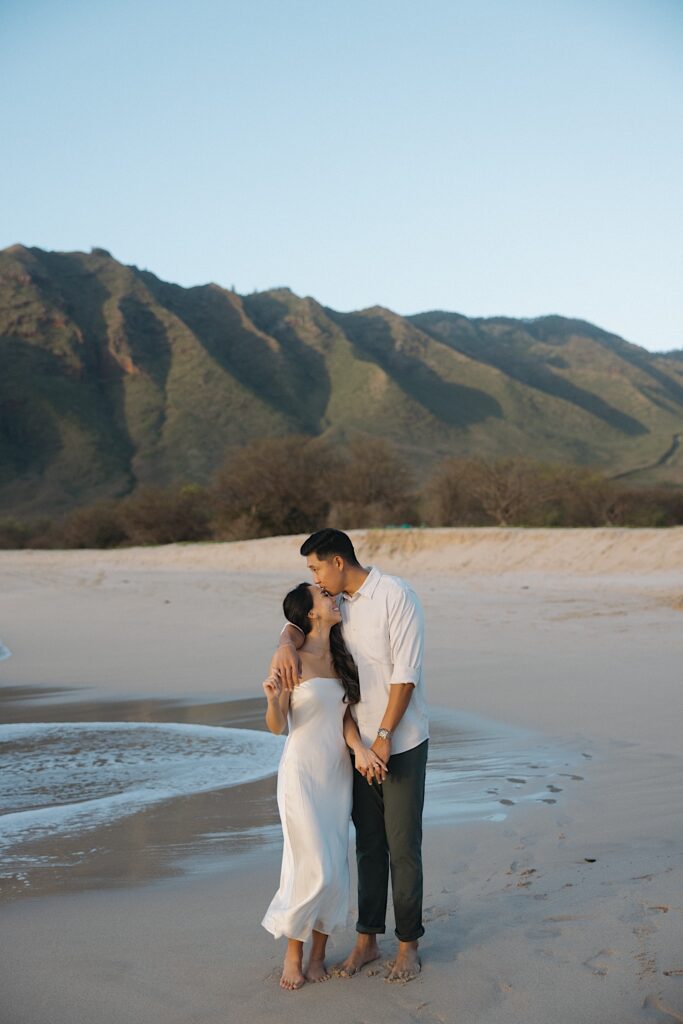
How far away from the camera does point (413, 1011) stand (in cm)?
347

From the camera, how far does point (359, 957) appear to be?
3902mm

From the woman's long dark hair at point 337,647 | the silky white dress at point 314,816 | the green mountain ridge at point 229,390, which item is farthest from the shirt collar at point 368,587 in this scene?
the green mountain ridge at point 229,390

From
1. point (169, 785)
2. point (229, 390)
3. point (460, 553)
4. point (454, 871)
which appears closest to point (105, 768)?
point (169, 785)

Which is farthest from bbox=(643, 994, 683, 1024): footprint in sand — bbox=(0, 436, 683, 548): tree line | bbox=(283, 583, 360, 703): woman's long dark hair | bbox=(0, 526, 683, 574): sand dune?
bbox=(0, 436, 683, 548): tree line

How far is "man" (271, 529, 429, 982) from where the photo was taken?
12.6 ft

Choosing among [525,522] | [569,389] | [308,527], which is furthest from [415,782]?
[569,389]

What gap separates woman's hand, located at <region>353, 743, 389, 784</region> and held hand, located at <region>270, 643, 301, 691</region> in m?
0.34

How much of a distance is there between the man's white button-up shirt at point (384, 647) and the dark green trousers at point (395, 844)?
0.31 ft

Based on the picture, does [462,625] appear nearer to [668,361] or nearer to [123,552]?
[123,552]

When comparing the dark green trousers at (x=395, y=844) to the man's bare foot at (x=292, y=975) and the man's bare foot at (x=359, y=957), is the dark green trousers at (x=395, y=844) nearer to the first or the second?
the man's bare foot at (x=359, y=957)

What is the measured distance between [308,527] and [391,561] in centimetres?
1128

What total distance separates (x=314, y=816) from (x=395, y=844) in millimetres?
318

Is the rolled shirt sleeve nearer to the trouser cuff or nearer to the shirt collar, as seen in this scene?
the shirt collar

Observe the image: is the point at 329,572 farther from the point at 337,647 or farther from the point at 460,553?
the point at 460,553
